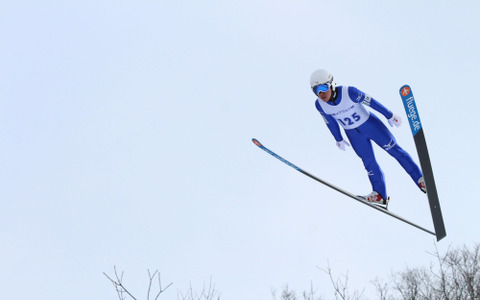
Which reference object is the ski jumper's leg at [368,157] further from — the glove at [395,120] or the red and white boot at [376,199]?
the glove at [395,120]

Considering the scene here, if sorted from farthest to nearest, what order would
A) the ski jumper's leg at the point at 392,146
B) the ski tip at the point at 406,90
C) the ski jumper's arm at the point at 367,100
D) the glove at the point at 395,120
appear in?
the ski jumper's leg at the point at 392,146, the ski jumper's arm at the point at 367,100, the glove at the point at 395,120, the ski tip at the point at 406,90

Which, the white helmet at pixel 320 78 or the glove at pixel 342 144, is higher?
the white helmet at pixel 320 78

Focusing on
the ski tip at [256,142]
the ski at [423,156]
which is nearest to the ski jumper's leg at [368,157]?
the ski at [423,156]

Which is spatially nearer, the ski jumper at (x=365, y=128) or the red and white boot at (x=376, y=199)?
the ski jumper at (x=365, y=128)

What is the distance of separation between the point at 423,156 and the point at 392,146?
0.87 metres

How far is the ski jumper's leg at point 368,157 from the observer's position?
9117mm

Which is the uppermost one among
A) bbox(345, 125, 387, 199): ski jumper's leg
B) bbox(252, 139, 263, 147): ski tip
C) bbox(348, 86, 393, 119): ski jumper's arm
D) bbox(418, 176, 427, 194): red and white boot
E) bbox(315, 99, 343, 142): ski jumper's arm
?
bbox(252, 139, 263, 147): ski tip

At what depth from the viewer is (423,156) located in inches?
322

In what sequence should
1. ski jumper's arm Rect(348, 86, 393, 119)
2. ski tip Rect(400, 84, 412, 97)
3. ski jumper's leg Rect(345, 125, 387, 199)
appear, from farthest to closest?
ski jumper's leg Rect(345, 125, 387, 199) < ski jumper's arm Rect(348, 86, 393, 119) < ski tip Rect(400, 84, 412, 97)

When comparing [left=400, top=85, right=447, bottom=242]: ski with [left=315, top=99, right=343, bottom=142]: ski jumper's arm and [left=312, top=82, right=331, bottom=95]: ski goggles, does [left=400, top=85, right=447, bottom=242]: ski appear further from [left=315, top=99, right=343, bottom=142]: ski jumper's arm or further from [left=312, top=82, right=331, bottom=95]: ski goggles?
[left=315, top=99, right=343, bottom=142]: ski jumper's arm

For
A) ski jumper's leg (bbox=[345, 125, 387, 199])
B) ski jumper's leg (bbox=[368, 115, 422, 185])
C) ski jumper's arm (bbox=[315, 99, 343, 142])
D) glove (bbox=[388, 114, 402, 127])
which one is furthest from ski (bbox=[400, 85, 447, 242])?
ski jumper's arm (bbox=[315, 99, 343, 142])

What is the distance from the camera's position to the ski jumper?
8727 millimetres

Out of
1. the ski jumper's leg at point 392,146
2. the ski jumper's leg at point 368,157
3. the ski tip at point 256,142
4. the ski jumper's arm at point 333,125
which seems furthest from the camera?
the ski tip at point 256,142

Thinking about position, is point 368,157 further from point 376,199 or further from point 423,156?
point 423,156
